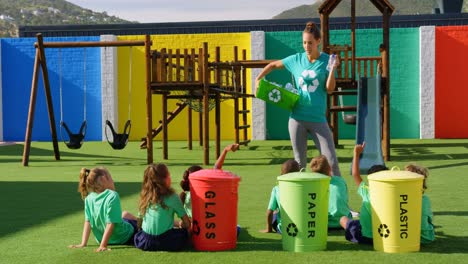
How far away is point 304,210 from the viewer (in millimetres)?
6363

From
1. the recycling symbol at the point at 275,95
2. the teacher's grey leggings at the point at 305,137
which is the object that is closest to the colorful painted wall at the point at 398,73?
the recycling symbol at the point at 275,95

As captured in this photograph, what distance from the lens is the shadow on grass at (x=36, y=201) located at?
8516 millimetres

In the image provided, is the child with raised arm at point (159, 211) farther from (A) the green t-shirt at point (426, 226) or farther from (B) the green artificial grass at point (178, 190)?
(A) the green t-shirt at point (426, 226)

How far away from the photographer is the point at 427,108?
79.0ft

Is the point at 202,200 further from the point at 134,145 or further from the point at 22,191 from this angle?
the point at 134,145

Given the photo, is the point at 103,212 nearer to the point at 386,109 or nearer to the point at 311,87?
the point at 311,87

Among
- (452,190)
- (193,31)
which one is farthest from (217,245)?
(193,31)

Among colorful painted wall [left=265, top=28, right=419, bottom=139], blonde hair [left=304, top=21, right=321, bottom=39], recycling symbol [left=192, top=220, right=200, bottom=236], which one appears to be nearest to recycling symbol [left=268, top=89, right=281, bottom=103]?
blonde hair [left=304, top=21, right=321, bottom=39]

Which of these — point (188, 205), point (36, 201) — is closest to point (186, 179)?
point (188, 205)

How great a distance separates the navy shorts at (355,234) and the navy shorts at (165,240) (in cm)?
133

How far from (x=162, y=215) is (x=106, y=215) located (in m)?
0.45

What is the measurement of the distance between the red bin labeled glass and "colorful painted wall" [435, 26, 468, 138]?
18517 millimetres

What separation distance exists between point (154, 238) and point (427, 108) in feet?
61.2

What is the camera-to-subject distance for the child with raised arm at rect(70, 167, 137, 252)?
21.5ft
